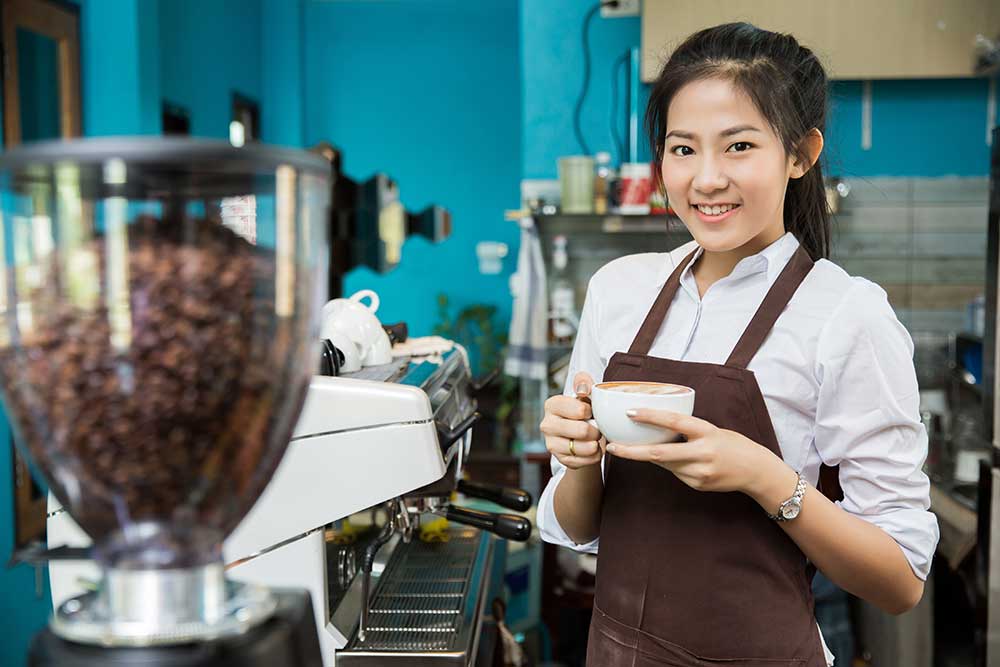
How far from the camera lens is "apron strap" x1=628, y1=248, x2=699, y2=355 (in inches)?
47.8

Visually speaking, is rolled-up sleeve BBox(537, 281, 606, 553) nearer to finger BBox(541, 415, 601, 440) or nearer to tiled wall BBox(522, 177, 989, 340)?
finger BBox(541, 415, 601, 440)

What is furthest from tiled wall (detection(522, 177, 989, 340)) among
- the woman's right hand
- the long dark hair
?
the woman's right hand

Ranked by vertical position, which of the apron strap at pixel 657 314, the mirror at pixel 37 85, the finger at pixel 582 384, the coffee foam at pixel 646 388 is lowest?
the finger at pixel 582 384

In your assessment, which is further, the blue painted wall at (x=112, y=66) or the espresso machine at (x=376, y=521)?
the blue painted wall at (x=112, y=66)

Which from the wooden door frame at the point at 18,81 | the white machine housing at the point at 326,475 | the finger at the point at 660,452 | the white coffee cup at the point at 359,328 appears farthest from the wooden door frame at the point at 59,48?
the finger at the point at 660,452

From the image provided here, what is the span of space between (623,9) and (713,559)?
9.54 feet

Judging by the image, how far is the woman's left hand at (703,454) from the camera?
935 millimetres

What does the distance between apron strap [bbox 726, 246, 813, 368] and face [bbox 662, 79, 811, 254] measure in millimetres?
81

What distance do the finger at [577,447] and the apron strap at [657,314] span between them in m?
0.19

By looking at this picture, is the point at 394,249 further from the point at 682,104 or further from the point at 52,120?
the point at 52,120

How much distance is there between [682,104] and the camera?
1127 mm

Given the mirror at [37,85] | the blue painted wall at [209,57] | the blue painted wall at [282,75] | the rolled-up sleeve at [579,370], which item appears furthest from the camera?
the blue painted wall at [282,75]

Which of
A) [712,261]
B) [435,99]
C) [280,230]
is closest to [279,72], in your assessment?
[435,99]

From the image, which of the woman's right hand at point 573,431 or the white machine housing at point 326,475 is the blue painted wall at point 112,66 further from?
the woman's right hand at point 573,431
